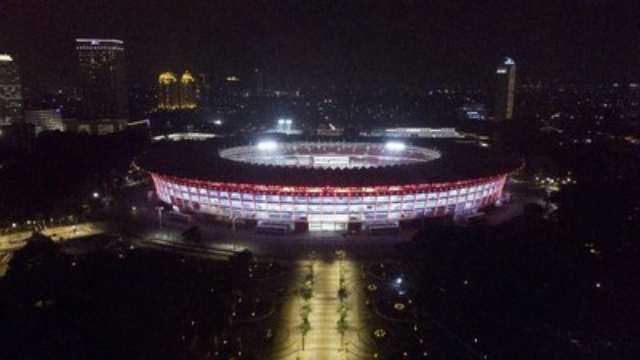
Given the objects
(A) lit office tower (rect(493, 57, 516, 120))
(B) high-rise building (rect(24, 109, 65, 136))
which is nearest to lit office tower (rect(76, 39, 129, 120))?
(B) high-rise building (rect(24, 109, 65, 136))

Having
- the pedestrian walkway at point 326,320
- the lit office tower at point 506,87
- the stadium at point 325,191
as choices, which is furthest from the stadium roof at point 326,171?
the lit office tower at point 506,87

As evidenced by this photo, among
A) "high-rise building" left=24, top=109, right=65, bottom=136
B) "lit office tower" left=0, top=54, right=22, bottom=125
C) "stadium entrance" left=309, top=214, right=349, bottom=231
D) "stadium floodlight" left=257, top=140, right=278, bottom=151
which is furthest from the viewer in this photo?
"lit office tower" left=0, top=54, right=22, bottom=125

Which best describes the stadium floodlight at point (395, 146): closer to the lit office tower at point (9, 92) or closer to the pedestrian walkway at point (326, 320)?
the pedestrian walkway at point (326, 320)

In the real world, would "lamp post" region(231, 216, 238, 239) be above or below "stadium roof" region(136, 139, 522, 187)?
below

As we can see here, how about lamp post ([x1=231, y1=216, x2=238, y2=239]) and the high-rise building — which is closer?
lamp post ([x1=231, y1=216, x2=238, y2=239])

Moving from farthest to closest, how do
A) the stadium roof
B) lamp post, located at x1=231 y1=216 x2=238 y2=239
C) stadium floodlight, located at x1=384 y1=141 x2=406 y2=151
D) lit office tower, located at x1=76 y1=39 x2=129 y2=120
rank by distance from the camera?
lit office tower, located at x1=76 y1=39 x2=129 y2=120
stadium floodlight, located at x1=384 y1=141 x2=406 y2=151
lamp post, located at x1=231 y1=216 x2=238 y2=239
the stadium roof

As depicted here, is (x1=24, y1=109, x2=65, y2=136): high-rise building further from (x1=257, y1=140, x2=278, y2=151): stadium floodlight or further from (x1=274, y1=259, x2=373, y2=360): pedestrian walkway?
(x1=274, y1=259, x2=373, y2=360): pedestrian walkway

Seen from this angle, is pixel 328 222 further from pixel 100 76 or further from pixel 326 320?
pixel 100 76
